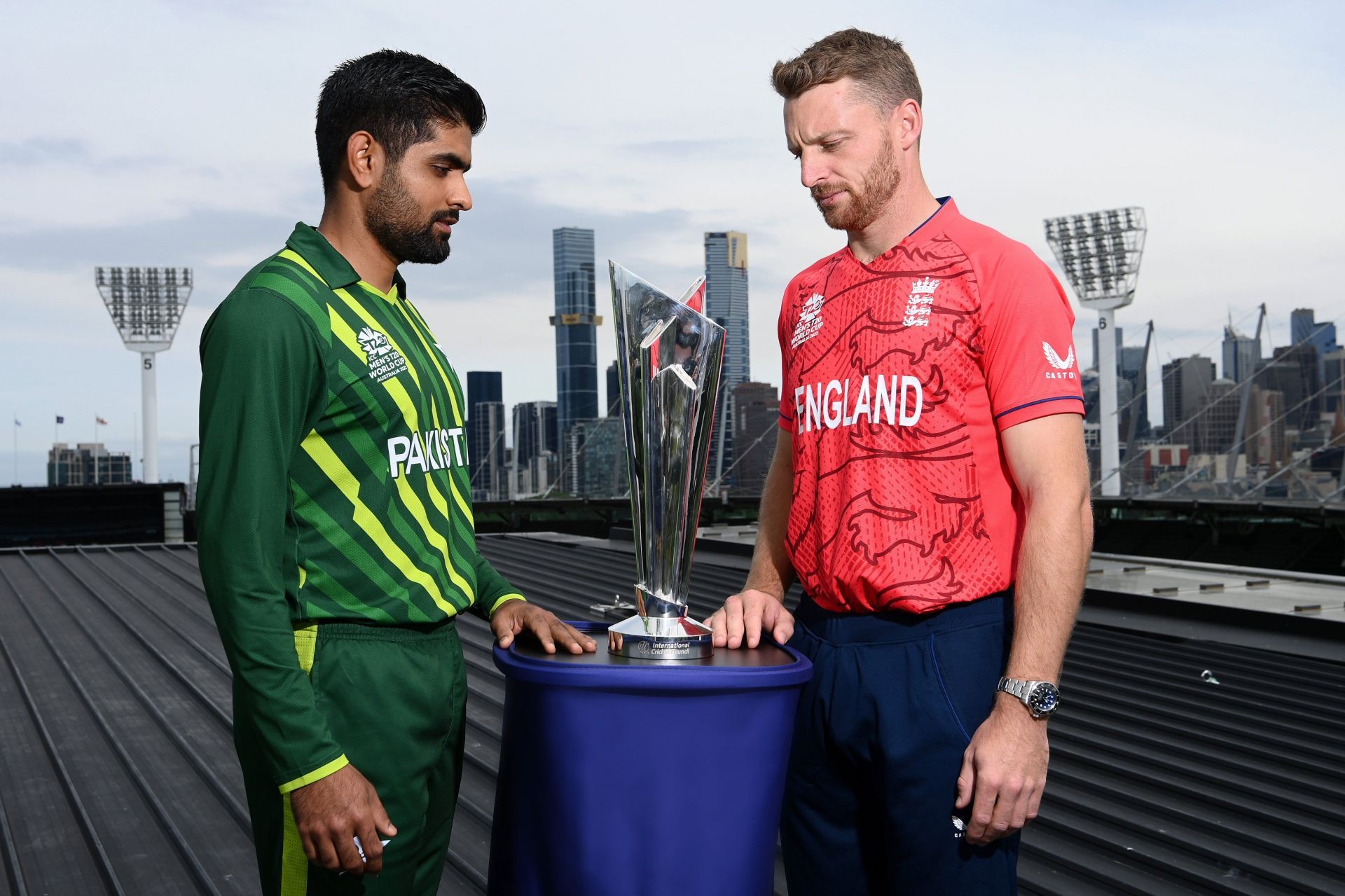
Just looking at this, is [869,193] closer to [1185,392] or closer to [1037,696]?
[1037,696]

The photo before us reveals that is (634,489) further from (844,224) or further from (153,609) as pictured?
(153,609)

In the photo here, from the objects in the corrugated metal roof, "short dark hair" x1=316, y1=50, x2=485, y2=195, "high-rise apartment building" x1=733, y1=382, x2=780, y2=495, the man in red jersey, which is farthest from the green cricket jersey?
"high-rise apartment building" x1=733, y1=382, x2=780, y2=495

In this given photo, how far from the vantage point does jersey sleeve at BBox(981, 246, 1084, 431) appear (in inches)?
50.3

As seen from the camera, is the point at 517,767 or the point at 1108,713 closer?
the point at 517,767

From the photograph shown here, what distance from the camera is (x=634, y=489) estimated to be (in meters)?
1.36

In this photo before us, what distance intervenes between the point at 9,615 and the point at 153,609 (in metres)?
0.63

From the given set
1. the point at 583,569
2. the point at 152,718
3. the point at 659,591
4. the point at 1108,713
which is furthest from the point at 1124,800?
the point at 583,569

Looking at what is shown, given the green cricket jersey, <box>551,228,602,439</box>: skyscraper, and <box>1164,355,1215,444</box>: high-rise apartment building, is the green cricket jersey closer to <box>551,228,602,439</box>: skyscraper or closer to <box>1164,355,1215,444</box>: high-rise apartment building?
<box>1164,355,1215,444</box>: high-rise apartment building

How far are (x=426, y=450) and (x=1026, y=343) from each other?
73 cm

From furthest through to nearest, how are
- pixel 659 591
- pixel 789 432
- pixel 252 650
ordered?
pixel 789 432 < pixel 659 591 < pixel 252 650

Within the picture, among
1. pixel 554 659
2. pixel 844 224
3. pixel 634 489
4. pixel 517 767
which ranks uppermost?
pixel 844 224

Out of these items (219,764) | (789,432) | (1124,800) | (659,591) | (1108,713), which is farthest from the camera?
(1108,713)

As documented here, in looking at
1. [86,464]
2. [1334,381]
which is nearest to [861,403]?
[1334,381]

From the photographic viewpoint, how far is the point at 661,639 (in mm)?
1268
